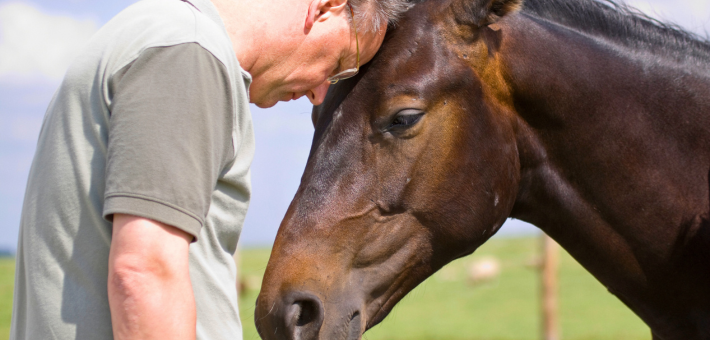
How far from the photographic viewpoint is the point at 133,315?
1001 mm

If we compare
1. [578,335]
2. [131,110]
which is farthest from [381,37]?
[578,335]

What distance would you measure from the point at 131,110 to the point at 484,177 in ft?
4.14

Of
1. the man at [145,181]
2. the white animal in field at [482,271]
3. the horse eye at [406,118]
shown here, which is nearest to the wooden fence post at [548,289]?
the white animal in field at [482,271]

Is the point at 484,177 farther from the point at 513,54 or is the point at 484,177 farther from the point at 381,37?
the point at 381,37

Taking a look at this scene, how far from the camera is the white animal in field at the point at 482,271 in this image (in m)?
12.4

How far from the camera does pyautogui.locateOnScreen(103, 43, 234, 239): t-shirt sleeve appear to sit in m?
0.99

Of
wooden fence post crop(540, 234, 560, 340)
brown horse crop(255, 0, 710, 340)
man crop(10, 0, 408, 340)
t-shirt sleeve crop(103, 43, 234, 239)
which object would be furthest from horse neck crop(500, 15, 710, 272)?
wooden fence post crop(540, 234, 560, 340)

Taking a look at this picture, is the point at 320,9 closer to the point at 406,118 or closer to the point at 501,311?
the point at 406,118

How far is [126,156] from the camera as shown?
992 mm

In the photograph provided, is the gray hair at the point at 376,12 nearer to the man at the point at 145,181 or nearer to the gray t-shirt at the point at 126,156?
the man at the point at 145,181

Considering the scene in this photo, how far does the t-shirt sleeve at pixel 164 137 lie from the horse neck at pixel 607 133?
50.2 inches

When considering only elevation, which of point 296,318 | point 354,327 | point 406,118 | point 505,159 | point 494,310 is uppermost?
point 406,118

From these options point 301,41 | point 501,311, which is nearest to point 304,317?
point 301,41

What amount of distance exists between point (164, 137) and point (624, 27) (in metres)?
1.78
